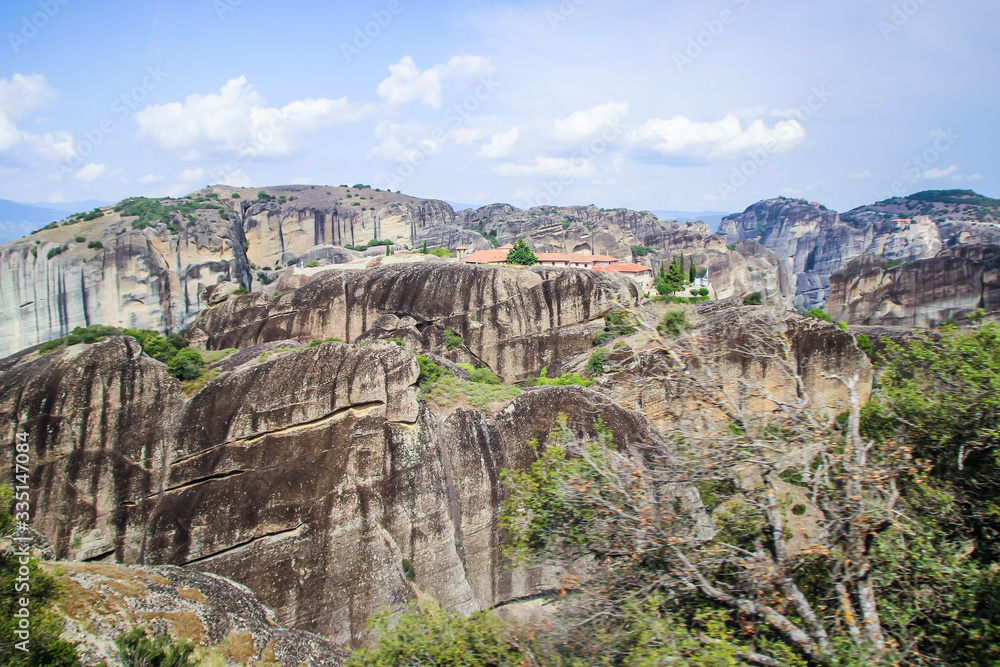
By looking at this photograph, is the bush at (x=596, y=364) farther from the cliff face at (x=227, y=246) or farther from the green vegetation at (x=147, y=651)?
the cliff face at (x=227, y=246)

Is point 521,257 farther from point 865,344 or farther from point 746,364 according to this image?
point 746,364

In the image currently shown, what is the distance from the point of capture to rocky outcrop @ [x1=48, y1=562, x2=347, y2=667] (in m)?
10.2

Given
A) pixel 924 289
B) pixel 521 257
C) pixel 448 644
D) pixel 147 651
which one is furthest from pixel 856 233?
pixel 147 651

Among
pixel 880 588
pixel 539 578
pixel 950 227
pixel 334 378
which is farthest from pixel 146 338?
pixel 950 227

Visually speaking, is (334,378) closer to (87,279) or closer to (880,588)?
(880,588)

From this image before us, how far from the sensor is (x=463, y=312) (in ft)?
115

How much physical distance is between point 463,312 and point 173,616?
24.6 m

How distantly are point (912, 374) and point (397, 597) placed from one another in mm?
13473

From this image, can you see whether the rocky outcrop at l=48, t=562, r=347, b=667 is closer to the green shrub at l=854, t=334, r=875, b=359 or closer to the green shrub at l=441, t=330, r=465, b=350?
the green shrub at l=441, t=330, r=465, b=350

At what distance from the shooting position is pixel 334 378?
17844 millimetres

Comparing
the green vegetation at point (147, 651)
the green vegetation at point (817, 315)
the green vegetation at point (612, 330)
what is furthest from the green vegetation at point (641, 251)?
the green vegetation at point (147, 651)

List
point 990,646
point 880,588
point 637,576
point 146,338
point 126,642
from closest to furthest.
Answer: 1. point 990,646
2. point 880,588
3. point 637,576
4. point 126,642
5. point 146,338

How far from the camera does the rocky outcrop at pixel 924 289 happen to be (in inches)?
2130

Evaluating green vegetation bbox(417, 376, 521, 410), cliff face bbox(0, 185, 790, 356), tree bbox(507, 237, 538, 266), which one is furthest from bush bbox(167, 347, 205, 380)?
tree bbox(507, 237, 538, 266)
